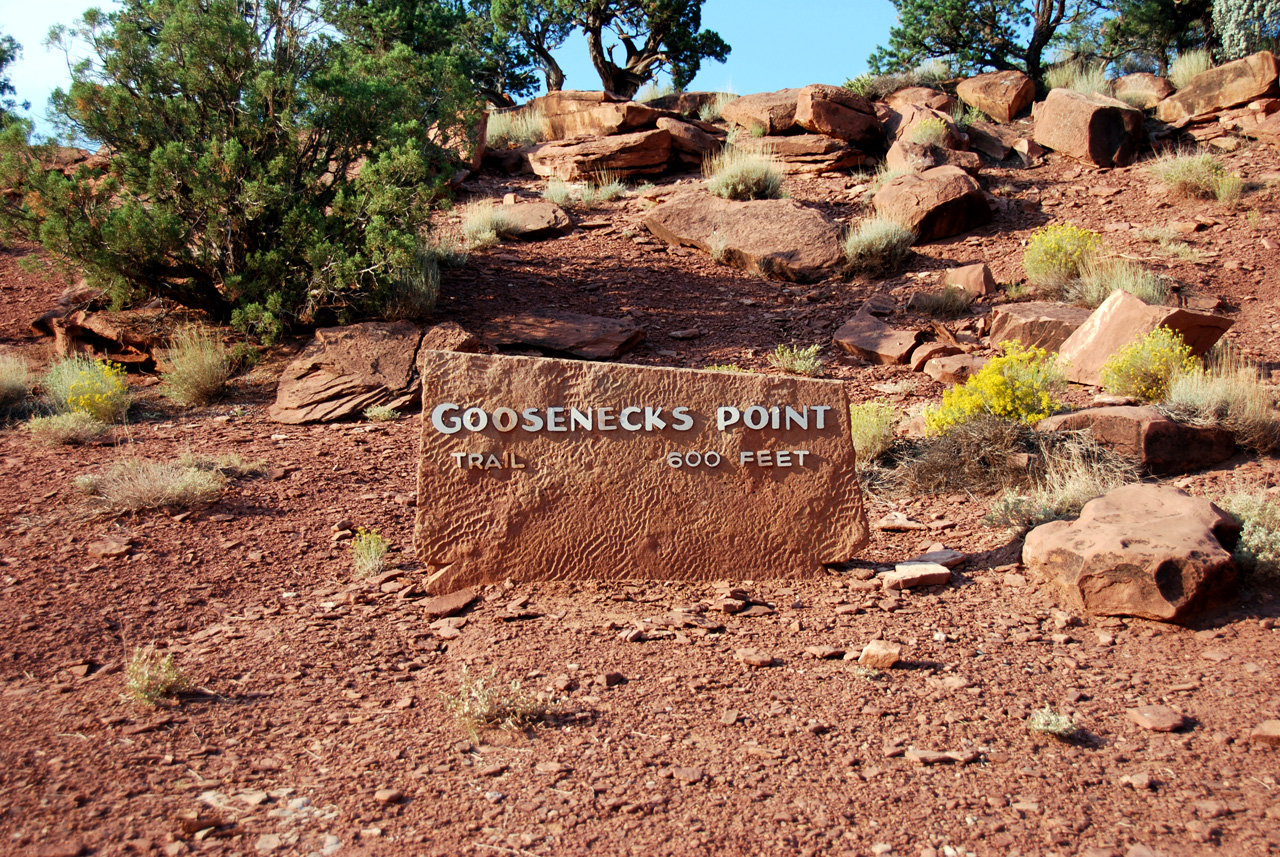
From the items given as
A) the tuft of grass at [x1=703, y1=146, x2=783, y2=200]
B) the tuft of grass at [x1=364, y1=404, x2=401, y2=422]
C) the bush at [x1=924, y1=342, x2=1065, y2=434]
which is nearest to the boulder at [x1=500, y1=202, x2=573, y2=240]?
the tuft of grass at [x1=703, y1=146, x2=783, y2=200]

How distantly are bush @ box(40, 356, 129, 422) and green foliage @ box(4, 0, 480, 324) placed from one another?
1011mm

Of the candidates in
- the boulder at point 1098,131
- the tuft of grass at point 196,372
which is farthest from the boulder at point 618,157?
the tuft of grass at point 196,372

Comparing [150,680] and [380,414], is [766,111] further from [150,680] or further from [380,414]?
[150,680]

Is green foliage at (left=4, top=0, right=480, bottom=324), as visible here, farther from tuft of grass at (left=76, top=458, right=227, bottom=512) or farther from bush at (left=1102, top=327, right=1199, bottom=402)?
bush at (left=1102, top=327, right=1199, bottom=402)

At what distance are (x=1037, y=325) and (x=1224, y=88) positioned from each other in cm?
942

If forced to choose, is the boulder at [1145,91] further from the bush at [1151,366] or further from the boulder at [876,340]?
the bush at [1151,366]

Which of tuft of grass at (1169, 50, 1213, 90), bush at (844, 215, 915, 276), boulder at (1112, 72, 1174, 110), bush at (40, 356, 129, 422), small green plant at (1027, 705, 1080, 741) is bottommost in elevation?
small green plant at (1027, 705, 1080, 741)

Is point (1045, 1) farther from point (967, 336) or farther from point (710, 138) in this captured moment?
point (967, 336)

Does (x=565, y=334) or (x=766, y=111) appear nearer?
(x=565, y=334)

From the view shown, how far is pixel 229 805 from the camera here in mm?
2977

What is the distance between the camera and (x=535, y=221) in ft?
43.2

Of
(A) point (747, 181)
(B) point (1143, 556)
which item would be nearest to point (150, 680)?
(B) point (1143, 556)

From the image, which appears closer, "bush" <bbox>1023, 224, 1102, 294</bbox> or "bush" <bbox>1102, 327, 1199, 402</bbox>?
"bush" <bbox>1102, 327, 1199, 402</bbox>

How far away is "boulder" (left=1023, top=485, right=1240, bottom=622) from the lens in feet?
13.9
